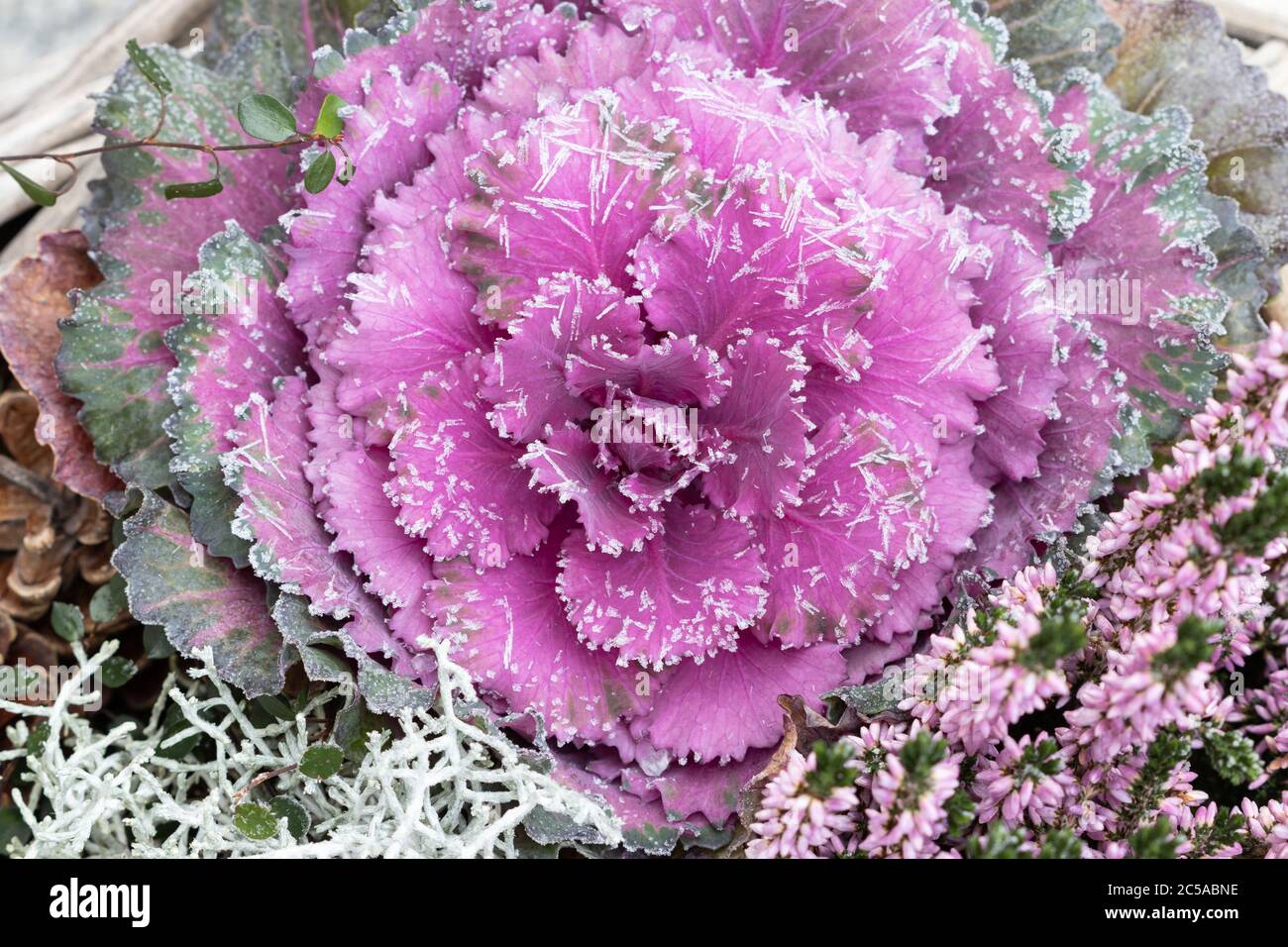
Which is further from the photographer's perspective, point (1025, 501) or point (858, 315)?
point (1025, 501)

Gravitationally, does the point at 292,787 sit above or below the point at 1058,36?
below

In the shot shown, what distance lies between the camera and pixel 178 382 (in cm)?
125

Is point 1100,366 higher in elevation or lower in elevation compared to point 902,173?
lower

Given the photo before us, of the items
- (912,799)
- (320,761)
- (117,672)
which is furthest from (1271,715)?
(117,672)

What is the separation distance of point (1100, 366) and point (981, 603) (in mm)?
322

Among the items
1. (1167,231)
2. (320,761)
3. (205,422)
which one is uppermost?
(1167,231)

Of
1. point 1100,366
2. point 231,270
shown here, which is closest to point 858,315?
point 1100,366

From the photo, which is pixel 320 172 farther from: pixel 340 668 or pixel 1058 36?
pixel 1058 36

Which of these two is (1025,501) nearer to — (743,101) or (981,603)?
(981,603)

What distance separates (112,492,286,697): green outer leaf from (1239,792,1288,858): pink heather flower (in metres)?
0.95

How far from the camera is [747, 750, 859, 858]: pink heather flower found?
3.16ft

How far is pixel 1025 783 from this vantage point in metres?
1.00

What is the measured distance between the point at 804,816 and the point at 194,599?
2.33 ft
